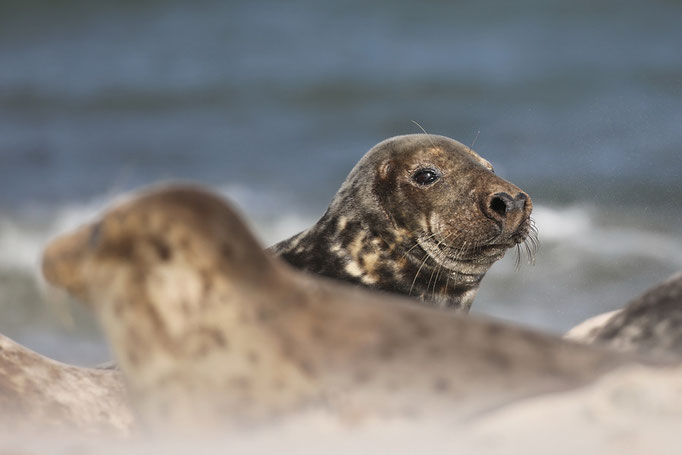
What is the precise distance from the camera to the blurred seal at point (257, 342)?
2.67 m

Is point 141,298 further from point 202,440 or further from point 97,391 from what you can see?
point 97,391

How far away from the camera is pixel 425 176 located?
5.23 meters

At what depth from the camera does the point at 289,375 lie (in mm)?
2678

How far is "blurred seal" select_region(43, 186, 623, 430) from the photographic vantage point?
2.67 m

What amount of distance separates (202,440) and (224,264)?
45 cm

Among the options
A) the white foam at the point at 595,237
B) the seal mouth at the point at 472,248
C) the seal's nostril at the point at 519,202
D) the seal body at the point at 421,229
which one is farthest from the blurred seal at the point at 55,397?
the white foam at the point at 595,237

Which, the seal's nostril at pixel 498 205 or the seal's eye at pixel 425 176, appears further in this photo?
the seal's eye at pixel 425 176

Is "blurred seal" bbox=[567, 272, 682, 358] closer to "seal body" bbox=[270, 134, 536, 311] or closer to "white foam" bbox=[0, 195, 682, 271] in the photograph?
"seal body" bbox=[270, 134, 536, 311]

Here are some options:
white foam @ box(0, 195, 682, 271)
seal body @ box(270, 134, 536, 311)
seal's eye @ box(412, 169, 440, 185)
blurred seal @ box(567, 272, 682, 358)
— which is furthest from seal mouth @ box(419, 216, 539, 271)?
white foam @ box(0, 195, 682, 271)

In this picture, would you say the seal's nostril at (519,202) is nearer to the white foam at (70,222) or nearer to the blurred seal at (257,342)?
the blurred seal at (257,342)

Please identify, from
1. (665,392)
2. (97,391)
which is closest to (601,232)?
(97,391)

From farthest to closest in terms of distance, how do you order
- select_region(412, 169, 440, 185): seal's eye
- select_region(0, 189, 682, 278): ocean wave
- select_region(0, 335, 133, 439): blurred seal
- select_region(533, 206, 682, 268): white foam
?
select_region(0, 189, 682, 278): ocean wave < select_region(533, 206, 682, 268): white foam < select_region(412, 169, 440, 185): seal's eye < select_region(0, 335, 133, 439): blurred seal

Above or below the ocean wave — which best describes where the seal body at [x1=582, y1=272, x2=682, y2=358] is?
below

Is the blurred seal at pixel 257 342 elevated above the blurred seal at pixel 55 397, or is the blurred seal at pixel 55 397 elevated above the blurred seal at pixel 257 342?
the blurred seal at pixel 55 397
